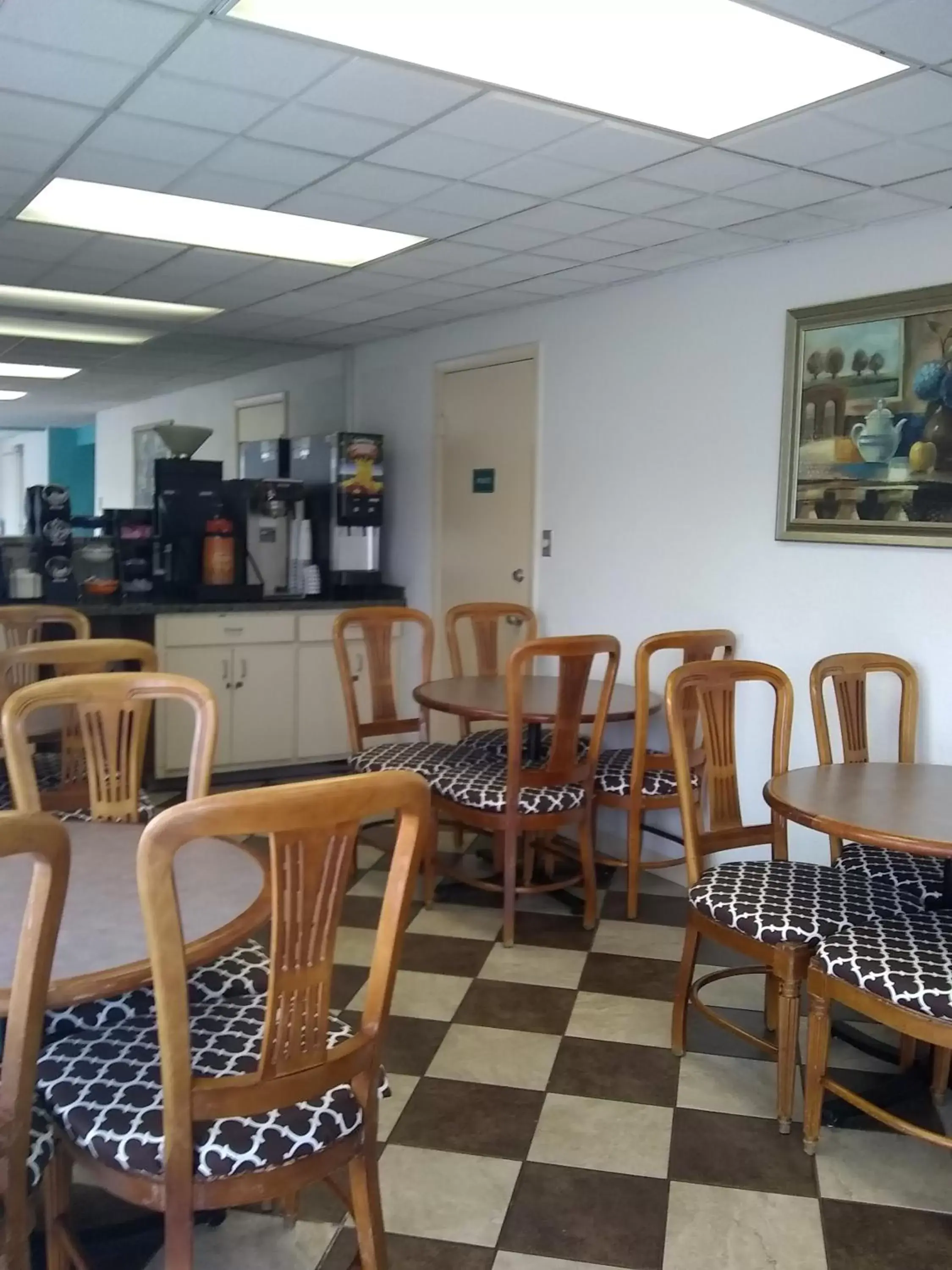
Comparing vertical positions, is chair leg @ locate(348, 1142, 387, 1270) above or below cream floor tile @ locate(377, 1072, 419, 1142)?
above

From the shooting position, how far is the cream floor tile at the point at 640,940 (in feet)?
10.9

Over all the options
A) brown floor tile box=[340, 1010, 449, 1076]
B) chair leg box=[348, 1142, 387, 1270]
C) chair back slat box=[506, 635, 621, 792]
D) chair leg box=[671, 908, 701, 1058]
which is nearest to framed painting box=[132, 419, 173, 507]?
chair back slat box=[506, 635, 621, 792]

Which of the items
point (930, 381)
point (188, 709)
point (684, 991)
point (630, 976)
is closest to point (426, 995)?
point (630, 976)

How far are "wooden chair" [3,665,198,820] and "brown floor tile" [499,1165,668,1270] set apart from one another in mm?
1064

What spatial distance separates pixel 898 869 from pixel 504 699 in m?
1.48

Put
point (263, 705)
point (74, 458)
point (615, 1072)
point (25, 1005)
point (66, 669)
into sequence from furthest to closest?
point (74, 458) → point (263, 705) → point (66, 669) → point (615, 1072) → point (25, 1005)

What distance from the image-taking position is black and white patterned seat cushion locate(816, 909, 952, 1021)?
201 cm

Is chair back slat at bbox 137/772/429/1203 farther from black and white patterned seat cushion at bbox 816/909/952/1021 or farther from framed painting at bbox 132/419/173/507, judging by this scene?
framed painting at bbox 132/419/173/507

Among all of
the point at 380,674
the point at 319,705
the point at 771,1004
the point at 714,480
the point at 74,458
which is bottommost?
the point at 771,1004

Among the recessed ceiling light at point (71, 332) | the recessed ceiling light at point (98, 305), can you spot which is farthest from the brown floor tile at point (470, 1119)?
the recessed ceiling light at point (71, 332)

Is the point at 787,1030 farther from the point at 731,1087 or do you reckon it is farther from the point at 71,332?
the point at 71,332

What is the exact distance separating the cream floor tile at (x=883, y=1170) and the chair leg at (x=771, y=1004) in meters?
0.42

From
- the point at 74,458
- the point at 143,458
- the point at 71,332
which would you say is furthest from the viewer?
the point at 74,458

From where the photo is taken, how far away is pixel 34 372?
8.13 meters
